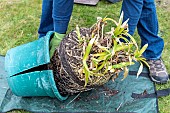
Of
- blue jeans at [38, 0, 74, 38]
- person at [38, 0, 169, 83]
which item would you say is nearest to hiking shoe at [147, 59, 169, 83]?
person at [38, 0, 169, 83]

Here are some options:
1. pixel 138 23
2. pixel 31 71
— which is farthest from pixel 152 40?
pixel 31 71

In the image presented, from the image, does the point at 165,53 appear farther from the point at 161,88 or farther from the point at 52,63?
the point at 52,63

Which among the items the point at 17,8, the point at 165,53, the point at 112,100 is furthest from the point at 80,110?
the point at 17,8

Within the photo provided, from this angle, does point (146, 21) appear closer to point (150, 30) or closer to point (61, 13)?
point (150, 30)

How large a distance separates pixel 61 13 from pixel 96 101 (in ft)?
1.82

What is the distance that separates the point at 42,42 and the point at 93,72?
36 centimetres

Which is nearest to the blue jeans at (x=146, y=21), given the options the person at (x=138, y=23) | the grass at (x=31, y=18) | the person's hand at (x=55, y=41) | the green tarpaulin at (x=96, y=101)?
the person at (x=138, y=23)

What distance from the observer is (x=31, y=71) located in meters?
1.97

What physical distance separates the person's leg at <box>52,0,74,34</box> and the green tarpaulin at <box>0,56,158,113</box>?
0.42 meters

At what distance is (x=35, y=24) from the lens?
2.78m

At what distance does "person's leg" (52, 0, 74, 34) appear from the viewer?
204 centimetres

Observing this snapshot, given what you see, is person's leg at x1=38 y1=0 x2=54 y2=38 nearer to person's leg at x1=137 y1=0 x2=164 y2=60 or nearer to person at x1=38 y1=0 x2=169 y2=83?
person at x1=38 y1=0 x2=169 y2=83

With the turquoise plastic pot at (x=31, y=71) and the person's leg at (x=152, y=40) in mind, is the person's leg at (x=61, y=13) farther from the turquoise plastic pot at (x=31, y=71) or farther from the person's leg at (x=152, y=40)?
the person's leg at (x=152, y=40)

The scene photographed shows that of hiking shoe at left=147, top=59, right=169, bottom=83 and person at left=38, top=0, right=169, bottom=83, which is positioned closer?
person at left=38, top=0, right=169, bottom=83
